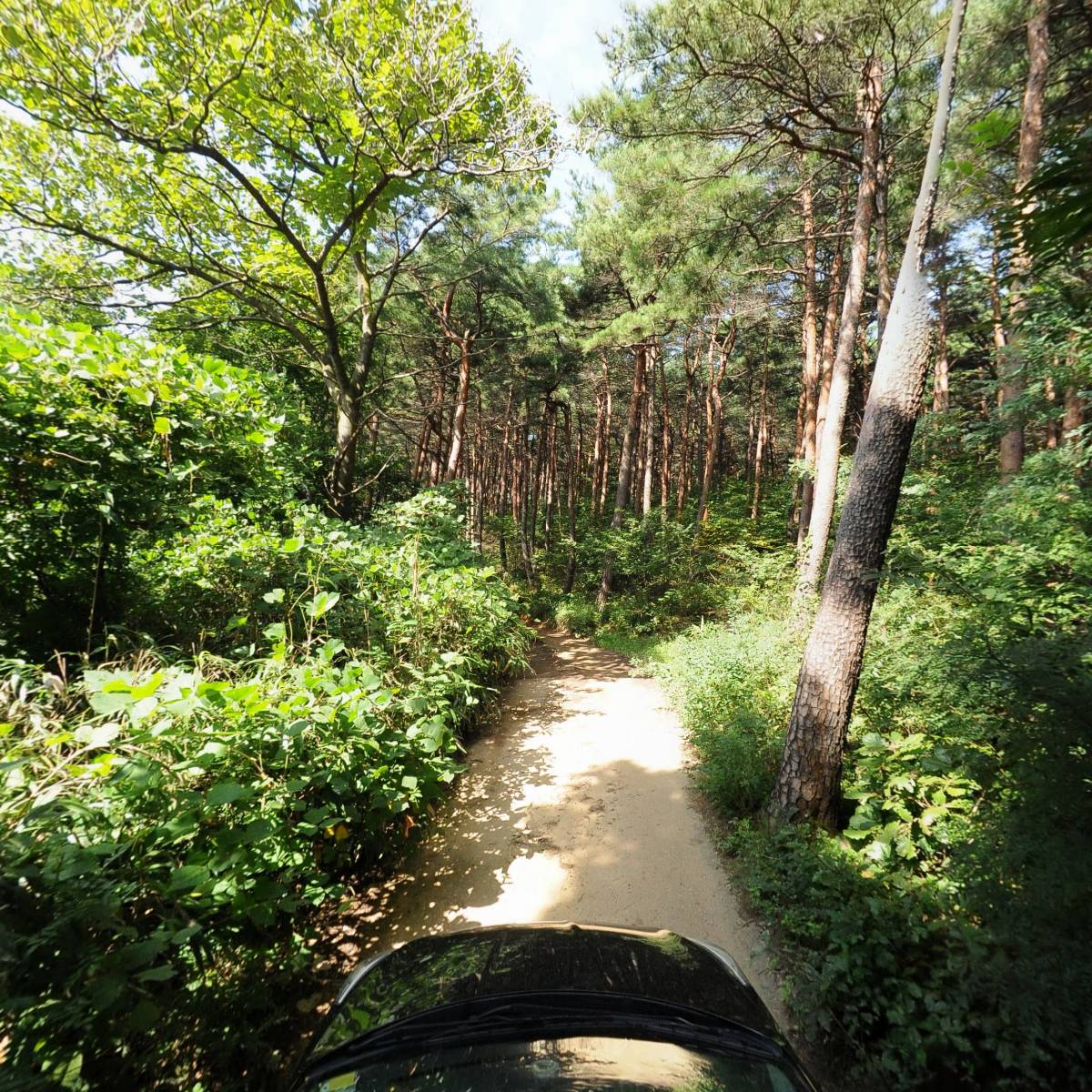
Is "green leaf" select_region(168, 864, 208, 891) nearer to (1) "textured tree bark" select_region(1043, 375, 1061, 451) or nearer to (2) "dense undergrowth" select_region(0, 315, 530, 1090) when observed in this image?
(2) "dense undergrowth" select_region(0, 315, 530, 1090)

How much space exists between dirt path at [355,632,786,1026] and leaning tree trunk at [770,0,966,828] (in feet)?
3.46

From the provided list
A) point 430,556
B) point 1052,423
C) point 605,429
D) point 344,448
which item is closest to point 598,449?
point 605,429

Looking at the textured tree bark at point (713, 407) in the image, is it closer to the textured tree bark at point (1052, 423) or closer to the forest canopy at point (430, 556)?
the forest canopy at point (430, 556)

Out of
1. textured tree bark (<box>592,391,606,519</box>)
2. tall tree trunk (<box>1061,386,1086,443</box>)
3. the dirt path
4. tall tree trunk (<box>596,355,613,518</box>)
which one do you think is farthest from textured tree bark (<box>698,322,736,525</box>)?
the dirt path

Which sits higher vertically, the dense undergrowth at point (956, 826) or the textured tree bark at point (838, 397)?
the textured tree bark at point (838, 397)

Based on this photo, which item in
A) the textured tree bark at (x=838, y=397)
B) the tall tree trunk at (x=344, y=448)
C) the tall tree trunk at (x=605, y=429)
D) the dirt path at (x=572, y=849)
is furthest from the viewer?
the tall tree trunk at (x=605, y=429)

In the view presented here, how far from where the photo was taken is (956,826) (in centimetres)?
285

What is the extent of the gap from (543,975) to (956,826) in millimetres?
2770

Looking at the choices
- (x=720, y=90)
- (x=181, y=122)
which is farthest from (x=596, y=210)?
(x=181, y=122)

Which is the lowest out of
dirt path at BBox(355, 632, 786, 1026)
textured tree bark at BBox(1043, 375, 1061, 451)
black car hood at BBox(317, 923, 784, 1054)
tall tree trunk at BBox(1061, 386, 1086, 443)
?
dirt path at BBox(355, 632, 786, 1026)

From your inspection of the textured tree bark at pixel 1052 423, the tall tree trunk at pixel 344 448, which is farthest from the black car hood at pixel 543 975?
the textured tree bark at pixel 1052 423

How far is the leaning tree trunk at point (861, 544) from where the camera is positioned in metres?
3.56

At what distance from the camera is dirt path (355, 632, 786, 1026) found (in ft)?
10.7

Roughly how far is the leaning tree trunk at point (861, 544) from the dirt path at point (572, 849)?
1.05m
